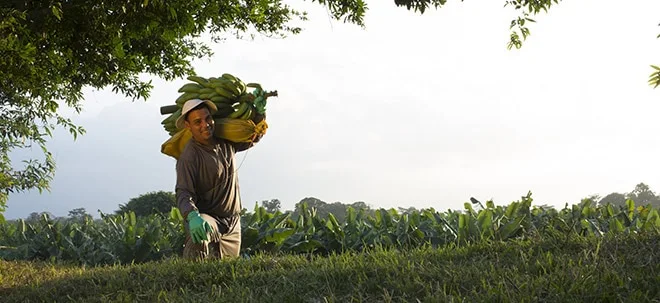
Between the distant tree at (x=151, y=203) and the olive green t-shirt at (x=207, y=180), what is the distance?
10075mm

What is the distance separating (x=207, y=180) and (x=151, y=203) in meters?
10.7

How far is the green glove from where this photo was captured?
5516mm

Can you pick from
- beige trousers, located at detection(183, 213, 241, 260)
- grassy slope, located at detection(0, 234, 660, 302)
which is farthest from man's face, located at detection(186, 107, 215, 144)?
grassy slope, located at detection(0, 234, 660, 302)

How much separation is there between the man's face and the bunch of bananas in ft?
1.03

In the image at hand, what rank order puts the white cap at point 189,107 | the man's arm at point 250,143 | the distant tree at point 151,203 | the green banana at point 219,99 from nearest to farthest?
the white cap at point 189,107, the green banana at point 219,99, the man's arm at point 250,143, the distant tree at point 151,203

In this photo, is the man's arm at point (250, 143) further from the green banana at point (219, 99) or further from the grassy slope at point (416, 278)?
the grassy slope at point (416, 278)

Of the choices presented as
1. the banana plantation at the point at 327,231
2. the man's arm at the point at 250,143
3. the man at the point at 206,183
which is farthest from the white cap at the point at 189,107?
the banana plantation at the point at 327,231

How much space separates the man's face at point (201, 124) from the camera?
19.6ft

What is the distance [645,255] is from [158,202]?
13.6 m

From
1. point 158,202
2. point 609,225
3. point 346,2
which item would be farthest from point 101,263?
point 158,202

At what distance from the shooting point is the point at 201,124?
5992mm

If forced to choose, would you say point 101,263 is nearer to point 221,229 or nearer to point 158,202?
point 221,229

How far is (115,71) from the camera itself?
26.9 ft

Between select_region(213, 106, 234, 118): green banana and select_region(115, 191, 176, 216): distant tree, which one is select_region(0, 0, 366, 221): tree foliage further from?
select_region(115, 191, 176, 216): distant tree
